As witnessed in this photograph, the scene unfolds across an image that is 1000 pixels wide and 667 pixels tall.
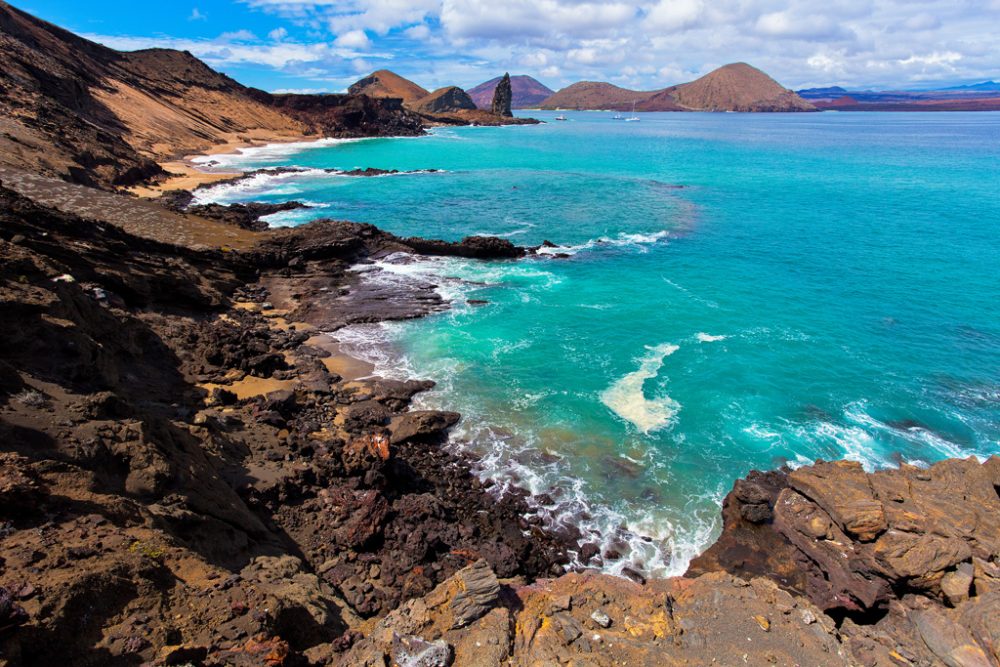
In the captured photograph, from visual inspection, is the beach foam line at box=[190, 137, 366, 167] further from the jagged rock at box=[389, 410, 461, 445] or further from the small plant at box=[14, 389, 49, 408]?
the small plant at box=[14, 389, 49, 408]

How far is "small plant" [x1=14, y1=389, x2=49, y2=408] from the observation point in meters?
11.0

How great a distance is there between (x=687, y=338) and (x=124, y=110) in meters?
94.0

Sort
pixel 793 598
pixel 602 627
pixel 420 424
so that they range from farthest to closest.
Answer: pixel 420 424, pixel 793 598, pixel 602 627

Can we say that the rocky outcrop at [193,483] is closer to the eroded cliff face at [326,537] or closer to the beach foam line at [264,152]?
the eroded cliff face at [326,537]

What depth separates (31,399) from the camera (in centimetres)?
1112

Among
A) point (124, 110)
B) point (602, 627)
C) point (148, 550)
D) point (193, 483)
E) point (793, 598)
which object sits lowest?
point (793, 598)

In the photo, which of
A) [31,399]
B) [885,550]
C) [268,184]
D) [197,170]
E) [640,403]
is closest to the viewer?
[31,399]

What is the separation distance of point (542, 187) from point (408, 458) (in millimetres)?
59195

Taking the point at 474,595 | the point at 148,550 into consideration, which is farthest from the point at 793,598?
the point at 148,550

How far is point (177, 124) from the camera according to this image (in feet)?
297

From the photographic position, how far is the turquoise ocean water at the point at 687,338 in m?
19.2

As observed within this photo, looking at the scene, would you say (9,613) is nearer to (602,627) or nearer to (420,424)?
(602,627)

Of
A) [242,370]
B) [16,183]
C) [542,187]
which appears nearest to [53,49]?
[16,183]

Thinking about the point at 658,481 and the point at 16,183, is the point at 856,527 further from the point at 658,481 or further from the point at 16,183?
the point at 16,183
